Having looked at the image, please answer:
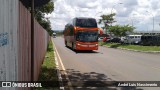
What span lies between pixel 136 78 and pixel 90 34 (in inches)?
754

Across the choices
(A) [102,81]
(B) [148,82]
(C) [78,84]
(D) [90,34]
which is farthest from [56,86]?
(D) [90,34]

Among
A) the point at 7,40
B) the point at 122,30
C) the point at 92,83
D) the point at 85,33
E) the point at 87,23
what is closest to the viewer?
the point at 7,40

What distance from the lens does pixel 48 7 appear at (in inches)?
1241

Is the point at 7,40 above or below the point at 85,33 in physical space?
below

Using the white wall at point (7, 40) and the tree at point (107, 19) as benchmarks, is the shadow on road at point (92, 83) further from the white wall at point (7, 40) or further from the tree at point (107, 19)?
the tree at point (107, 19)

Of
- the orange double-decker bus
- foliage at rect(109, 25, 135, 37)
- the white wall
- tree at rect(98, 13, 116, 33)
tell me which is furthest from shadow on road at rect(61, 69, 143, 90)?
tree at rect(98, 13, 116, 33)

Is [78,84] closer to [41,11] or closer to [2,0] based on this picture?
[2,0]

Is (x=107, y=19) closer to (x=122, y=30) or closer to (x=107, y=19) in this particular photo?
(x=107, y=19)

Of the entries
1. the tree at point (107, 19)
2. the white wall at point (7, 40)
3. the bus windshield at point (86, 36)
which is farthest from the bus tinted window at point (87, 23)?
the tree at point (107, 19)

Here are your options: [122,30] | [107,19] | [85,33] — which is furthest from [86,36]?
[107,19]

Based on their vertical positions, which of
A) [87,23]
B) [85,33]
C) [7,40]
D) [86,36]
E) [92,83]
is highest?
[87,23]

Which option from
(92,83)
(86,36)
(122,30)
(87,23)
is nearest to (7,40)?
(92,83)

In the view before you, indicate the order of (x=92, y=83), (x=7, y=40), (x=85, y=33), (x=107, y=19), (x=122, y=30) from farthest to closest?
(x=107, y=19) < (x=122, y=30) < (x=85, y=33) < (x=92, y=83) < (x=7, y=40)

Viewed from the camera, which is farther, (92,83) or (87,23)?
(87,23)
